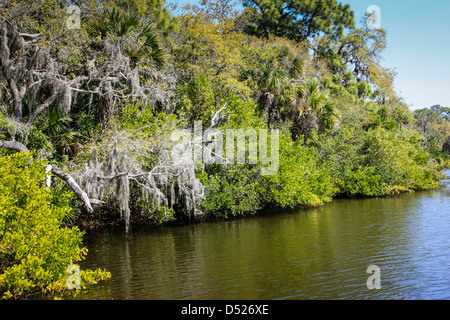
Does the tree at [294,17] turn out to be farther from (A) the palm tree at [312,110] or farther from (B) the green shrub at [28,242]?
(B) the green shrub at [28,242]

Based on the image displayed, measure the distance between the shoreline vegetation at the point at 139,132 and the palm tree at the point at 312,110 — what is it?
0.28 feet

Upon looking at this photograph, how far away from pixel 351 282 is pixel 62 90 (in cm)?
1144

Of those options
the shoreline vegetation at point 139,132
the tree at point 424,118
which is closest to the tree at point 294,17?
the shoreline vegetation at point 139,132

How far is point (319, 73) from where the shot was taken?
Result: 3266cm

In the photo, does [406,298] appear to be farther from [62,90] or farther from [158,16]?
[158,16]

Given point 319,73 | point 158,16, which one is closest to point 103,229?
point 158,16

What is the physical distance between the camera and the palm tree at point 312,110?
2431 centimetres

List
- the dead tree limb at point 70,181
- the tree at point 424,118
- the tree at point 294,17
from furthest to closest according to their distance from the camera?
the tree at point 424,118
the tree at point 294,17
the dead tree limb at point 70,181

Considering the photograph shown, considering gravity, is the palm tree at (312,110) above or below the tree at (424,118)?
below

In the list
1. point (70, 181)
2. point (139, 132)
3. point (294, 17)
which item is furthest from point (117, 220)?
point (294, 17)

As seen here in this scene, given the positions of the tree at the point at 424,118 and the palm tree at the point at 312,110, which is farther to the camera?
the tree at the point at 424,118

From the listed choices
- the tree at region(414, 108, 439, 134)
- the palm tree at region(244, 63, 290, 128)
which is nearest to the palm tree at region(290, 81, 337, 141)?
the palm tree at region(244, 63, 290, 128)

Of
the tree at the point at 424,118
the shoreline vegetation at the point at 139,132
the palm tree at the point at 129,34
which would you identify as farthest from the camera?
the tree at the point at 424,118

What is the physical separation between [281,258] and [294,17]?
29.7 metres
